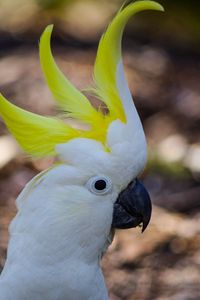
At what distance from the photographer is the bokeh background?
13.8 ft

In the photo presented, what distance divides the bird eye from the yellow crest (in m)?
0.12

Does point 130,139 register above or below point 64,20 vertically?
above

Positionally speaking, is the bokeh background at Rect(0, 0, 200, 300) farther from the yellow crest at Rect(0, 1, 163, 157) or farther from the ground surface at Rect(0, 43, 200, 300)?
the yellow crest at Rect(0, 1, 163, 157)

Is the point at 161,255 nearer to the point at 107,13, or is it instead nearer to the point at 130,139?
the point at 130,139

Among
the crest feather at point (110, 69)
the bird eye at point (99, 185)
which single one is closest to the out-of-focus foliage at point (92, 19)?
the crest feather at point (110, 69)

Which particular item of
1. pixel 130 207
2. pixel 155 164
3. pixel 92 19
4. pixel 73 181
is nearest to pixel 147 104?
pixel 155 164

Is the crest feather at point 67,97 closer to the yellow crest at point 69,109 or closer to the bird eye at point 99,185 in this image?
the yellow crest at point 69,109

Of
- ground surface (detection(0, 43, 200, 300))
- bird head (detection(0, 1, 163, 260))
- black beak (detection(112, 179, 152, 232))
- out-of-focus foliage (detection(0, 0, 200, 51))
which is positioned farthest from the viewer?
out-of-focus foliage (detection(0, 0, 200, 51))

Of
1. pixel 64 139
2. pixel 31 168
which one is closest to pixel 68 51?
pixel 31 168

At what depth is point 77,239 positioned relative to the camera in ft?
9.00

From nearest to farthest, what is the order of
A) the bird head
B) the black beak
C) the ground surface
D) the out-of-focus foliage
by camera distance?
the bird head, the black beak, the ground surface, the out-of-focus foliage

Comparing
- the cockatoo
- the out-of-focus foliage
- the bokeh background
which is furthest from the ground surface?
the cockatoo

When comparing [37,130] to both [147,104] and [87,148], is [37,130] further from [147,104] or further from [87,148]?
[147,104]

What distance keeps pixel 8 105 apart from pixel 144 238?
5.87 ft
